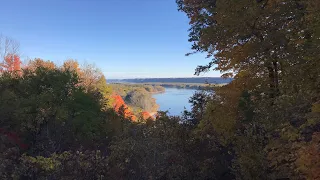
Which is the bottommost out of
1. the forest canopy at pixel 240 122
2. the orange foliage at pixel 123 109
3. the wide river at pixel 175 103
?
the wide river at pixel 175 103

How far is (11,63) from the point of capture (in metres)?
37.7

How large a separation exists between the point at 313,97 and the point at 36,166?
9.90 meters

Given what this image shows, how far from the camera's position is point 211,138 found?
13523 millimetres

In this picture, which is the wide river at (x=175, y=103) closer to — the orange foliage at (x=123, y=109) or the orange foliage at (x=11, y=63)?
the orange foliage at (x=123, y=109)

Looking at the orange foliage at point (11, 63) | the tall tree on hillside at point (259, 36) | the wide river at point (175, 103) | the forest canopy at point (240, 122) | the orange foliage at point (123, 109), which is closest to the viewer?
the forest canopy at point (240, 122)

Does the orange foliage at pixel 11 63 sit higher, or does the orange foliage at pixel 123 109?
the orange foliage at pixel 11 63

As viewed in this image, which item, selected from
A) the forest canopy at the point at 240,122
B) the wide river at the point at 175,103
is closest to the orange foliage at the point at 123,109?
the wide river at the point at 175,103

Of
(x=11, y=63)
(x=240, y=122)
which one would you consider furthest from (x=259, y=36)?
(x=11, y=63)

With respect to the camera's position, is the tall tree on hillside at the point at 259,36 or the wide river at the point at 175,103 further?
the wide river at the point at 175,103

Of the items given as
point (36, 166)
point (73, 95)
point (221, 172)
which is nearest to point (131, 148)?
point (36, 166)

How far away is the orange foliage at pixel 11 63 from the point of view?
Answer: 3675cm

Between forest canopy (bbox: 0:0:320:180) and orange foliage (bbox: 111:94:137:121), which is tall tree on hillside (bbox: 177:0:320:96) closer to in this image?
forest canopy (bbox: 0:0:320:180)

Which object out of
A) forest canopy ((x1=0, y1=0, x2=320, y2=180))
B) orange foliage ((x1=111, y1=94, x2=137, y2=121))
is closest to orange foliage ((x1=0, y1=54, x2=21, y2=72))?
orange foliage ((x1=111, y1=94, x2=137, y2=121))

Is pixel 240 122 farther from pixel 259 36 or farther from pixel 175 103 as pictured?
pixel 175 103
